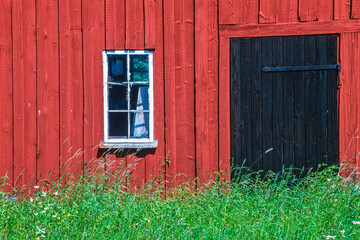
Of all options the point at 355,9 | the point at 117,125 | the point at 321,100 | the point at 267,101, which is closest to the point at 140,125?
the point at 117,125

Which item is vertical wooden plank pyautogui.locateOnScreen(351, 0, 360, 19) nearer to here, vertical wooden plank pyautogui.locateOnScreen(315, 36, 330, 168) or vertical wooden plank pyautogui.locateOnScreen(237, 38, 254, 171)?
vertical wooden plank pyautogui.locateOnScreen(315, 36, 330, 168)

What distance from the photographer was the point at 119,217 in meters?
4.61

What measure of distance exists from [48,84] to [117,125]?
3.59 ft

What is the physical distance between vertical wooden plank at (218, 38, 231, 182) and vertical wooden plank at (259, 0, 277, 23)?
1.81ft

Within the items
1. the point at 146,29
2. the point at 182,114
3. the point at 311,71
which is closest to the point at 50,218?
the point at 182,114

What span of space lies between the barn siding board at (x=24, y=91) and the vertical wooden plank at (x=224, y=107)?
100 inches

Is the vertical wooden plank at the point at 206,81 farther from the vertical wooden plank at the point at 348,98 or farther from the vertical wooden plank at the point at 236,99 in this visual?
the vertical wooden plank at the point at 348,98

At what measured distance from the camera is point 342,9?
6.09m

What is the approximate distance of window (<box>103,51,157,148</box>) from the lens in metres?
6.38

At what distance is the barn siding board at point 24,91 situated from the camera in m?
6.41

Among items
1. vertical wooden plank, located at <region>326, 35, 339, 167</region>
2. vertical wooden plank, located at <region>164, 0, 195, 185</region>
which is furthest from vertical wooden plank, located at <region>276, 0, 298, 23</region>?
vertical wooden plank, located at <region>164, 0, 195, 185</region>

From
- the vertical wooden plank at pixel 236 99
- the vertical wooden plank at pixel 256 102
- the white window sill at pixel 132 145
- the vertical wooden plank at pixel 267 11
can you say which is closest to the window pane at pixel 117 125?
the white window sill at pixel 132 145

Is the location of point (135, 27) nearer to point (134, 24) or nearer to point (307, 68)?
point (134, 24)

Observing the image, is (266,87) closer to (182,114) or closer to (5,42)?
(182,114)
